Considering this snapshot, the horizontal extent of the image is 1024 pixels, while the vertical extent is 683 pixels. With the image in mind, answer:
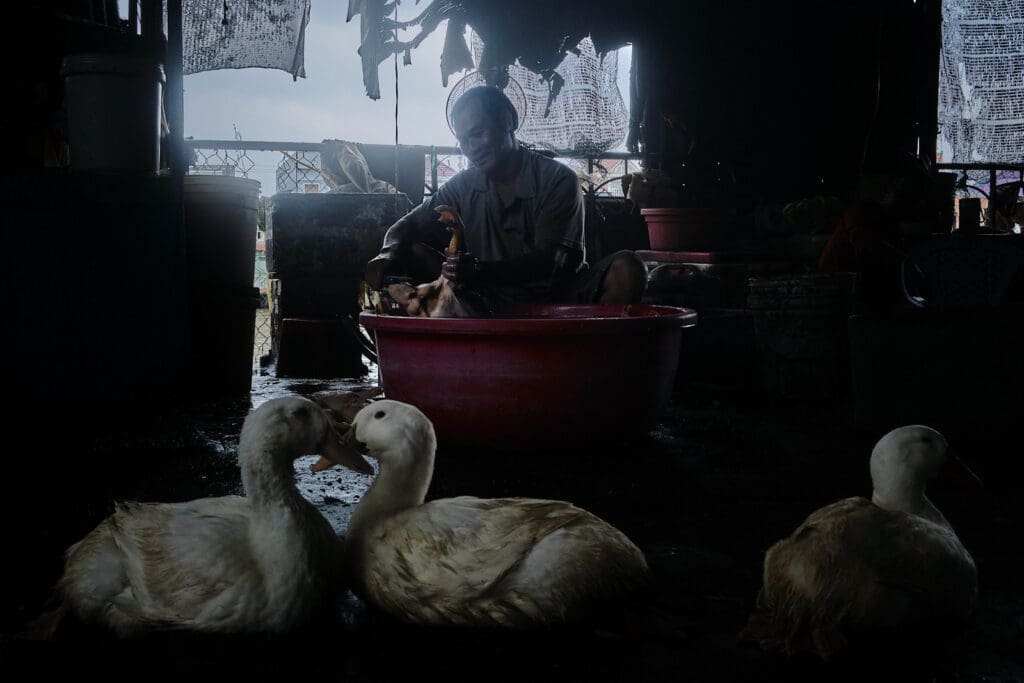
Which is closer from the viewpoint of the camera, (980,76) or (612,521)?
(612,521)

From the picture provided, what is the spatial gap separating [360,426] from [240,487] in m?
1.11

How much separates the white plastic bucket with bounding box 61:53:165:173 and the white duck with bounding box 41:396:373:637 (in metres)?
2.88

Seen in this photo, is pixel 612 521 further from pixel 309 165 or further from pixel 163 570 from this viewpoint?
pixel 309 165

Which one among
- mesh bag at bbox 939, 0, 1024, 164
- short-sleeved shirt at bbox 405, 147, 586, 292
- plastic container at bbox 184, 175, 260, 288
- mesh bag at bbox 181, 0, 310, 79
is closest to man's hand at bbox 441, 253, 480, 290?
short-sleeved shirt at bbox 405, 147, 586, 292

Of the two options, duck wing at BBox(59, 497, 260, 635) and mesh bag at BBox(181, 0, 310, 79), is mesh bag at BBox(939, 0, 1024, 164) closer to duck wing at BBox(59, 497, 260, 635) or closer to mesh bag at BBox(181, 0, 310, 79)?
mesh bag at BBox(181, 0, 310, 79)

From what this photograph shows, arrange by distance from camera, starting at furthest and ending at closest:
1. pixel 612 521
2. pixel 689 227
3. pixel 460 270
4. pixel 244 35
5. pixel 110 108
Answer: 1. pixel 689 227
2. pixel 244 35
3. pixel 110 108
4. pixel 460 270
5. pixel 612 521

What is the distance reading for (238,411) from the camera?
4.68 meters

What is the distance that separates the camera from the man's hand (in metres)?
3.91

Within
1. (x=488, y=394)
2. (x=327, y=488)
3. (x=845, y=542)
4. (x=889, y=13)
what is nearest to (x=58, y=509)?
(x=327, y=488)

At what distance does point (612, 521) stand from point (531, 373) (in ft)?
2.81

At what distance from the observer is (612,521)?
277cm

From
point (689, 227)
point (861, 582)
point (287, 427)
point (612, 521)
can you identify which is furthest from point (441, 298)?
point (689, 227)

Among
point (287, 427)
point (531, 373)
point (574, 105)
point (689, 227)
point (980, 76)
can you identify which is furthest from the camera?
point (980, 76)

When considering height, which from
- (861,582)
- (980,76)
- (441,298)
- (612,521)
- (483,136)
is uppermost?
(980,76)
